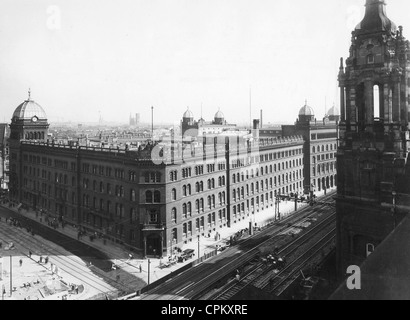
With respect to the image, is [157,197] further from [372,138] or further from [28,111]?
[28,111]

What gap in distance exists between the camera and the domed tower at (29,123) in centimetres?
9806

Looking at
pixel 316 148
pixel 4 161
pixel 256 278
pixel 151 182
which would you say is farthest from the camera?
pixel 4 161

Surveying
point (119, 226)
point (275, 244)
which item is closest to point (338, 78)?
point (275, 244)

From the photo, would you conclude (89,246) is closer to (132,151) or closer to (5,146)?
(132,151)

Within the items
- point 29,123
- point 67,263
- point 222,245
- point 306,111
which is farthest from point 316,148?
point 67,263

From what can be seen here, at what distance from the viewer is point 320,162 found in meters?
113

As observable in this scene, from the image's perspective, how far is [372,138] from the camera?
112 feet

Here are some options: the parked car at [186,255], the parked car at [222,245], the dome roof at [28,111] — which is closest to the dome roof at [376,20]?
the parked car at [186,255]

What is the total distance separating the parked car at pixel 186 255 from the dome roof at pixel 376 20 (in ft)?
122

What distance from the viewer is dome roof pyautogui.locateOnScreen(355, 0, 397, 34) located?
1353 inches

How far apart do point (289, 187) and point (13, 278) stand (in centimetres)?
6824

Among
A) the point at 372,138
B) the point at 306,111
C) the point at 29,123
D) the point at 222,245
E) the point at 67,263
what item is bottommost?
the point at 67,263

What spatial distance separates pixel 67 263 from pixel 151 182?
1671 centimetres

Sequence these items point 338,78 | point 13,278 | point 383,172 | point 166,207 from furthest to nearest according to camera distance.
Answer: point 166,207 < point 13,278 < point 338,78 < point 383,172
